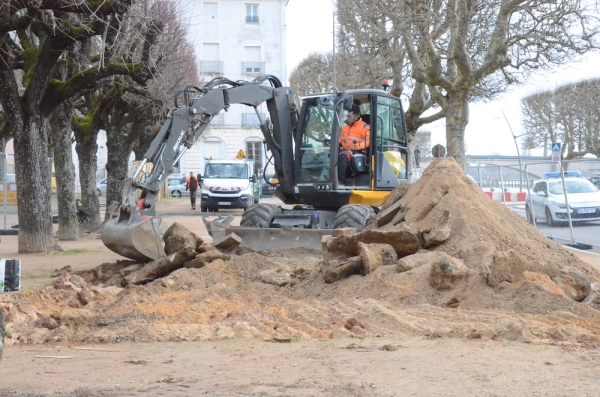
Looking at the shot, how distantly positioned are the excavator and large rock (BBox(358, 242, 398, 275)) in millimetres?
2424

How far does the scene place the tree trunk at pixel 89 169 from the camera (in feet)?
75.2

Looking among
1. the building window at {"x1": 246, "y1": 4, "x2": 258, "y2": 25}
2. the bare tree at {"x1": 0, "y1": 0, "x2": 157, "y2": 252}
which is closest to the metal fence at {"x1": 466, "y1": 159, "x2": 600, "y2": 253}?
the bare tree at {"x1": 0, "y1": 0, "x2": 157, "y2": 252}

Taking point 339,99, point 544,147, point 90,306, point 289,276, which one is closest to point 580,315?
point 289,276

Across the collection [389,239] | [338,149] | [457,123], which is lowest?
[389,239]

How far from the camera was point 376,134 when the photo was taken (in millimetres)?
13812

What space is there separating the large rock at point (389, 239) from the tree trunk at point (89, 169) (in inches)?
550

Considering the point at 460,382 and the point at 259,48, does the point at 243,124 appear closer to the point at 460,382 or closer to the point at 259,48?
the point at 259,48

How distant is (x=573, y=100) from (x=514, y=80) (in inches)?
1106

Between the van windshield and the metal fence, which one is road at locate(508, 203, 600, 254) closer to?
the metal fence

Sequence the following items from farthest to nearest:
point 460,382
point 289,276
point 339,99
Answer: point 339,99, point 289,276, point 460,382

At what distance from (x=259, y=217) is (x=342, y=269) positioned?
3860mm

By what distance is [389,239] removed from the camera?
10.4m

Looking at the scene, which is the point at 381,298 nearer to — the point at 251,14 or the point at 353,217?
the point at 353,217

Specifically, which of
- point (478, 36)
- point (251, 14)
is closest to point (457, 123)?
point (478, 36)
